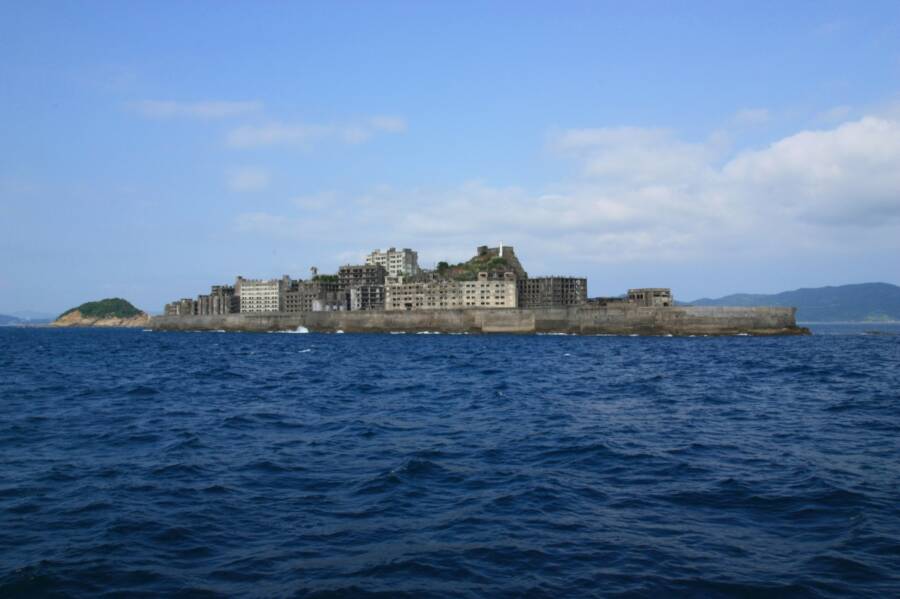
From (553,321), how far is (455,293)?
152 feet

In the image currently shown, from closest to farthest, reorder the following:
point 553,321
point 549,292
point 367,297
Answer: point 553,321, point 549,292, point 367,297

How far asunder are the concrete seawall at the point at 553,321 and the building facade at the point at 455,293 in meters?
18.4

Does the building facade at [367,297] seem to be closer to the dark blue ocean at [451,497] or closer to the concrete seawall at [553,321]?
the concrete seawall at [553,321]

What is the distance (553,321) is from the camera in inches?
5320

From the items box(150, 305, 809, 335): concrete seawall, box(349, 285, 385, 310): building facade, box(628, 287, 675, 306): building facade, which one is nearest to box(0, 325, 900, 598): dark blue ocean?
box(150, 305, 809, 335): concrete seawall

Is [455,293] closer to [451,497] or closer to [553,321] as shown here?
[553,321]

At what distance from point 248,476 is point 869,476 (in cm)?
1456

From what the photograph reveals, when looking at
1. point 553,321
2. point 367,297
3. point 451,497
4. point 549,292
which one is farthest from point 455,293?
point 451,497

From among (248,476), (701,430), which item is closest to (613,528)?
(248,476)

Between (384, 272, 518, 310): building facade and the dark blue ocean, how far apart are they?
140097 mm

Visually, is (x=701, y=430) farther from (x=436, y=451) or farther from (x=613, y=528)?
(x=613, y=528)

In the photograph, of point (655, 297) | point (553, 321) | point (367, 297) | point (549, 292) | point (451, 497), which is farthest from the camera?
point (367, 297)

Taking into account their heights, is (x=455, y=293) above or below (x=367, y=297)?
above

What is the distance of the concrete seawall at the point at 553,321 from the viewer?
120000 millimetres
